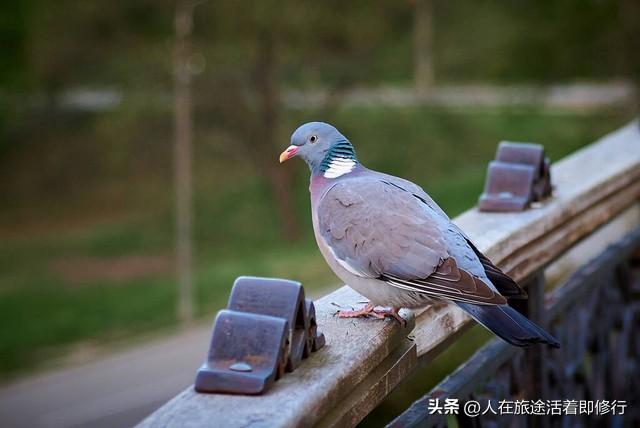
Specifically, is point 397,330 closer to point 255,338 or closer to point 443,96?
point 255,338

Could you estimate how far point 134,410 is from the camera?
51.7ft

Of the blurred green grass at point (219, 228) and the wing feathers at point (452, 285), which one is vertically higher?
the wing feathers at point (452, 285)

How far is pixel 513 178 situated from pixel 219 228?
2453 centimetres

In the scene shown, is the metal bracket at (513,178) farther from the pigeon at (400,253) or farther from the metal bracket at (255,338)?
the metal bracket at (255,338)

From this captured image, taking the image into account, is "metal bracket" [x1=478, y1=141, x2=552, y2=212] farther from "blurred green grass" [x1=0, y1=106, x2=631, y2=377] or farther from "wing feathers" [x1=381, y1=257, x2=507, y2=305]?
"blurred green grass" [x1=0, y1=106, x2=631, y2=377]

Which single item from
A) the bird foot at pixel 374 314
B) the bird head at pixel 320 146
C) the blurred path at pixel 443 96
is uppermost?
the bird head at pixel 320 146

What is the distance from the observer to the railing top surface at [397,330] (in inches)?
55.1

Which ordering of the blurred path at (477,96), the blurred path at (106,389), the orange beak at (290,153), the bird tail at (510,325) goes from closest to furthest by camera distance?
1. the bird tail at (510,325)
2. the orange beak at (290,153)
3. the blurred path at (106,389)
4. the blurred path at (477,96)

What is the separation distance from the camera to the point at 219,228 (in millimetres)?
26953

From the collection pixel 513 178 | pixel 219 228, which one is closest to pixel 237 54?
pixel 219 228

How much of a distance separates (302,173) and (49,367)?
11678mm

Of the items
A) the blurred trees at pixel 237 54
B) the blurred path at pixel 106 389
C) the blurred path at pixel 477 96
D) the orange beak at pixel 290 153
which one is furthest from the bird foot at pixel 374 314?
the blurred trees at pixel 237 54

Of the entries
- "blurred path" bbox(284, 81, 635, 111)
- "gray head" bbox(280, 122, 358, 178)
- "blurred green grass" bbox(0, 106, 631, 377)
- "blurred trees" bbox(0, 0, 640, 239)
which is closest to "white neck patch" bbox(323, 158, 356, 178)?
"gray head" bbox(280, 122, 358, 178)

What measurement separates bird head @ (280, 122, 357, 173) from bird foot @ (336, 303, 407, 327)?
50 centimetres
